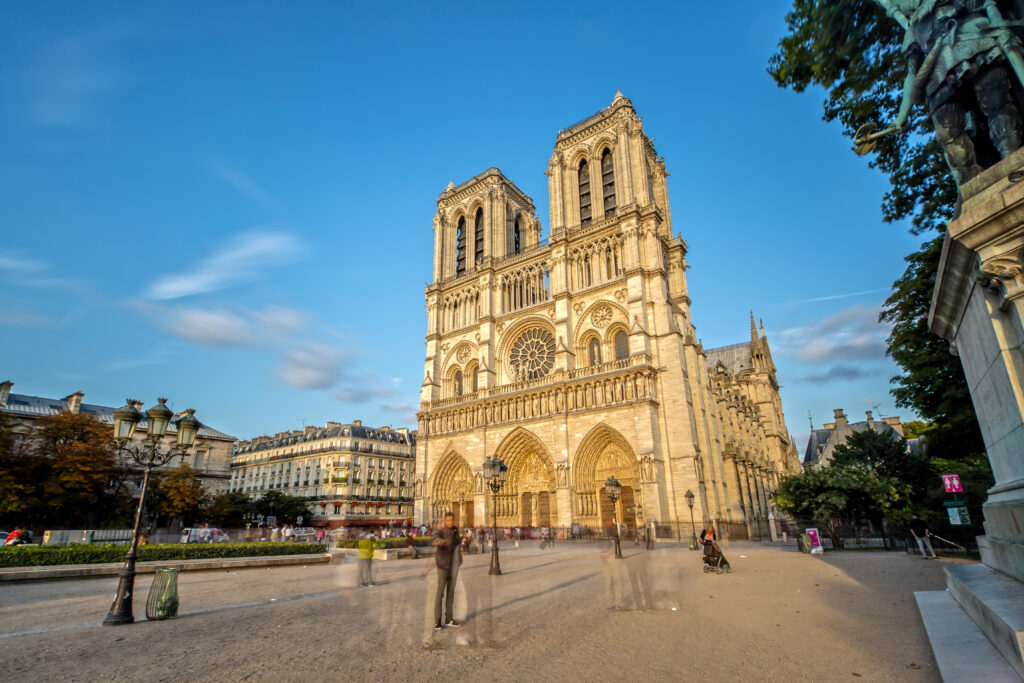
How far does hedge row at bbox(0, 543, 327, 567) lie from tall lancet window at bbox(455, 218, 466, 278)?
25498 millimetres

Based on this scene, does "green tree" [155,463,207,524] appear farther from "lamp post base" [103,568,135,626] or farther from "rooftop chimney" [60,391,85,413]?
"lamp post base" [103,568,135,626]

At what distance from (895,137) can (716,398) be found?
89.3 feet

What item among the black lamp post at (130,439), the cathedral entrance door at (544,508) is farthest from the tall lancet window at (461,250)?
the black lamp post at (130,439)

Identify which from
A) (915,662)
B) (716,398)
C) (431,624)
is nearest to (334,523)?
(716,398)

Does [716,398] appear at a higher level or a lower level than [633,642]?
higher

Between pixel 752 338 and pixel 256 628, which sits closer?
pixel 256 628

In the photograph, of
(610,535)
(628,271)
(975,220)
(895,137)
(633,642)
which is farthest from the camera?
(628,271)

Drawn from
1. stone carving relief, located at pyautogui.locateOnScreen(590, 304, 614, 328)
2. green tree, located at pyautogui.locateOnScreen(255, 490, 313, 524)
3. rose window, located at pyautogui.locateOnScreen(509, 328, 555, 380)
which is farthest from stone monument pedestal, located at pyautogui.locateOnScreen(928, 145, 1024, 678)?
green tree, located at pyautogui.locateOnScreen(255, 490, 313, 524)

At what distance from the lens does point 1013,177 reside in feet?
11.3

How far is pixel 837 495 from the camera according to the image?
1792cm

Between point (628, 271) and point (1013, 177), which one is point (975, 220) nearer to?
point (1013, 177)

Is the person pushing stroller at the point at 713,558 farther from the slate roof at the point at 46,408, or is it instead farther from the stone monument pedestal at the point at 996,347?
the slate roof at the point at 46,408

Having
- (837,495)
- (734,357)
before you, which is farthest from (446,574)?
(734,357)

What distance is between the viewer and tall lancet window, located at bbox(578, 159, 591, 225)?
3443 cm
